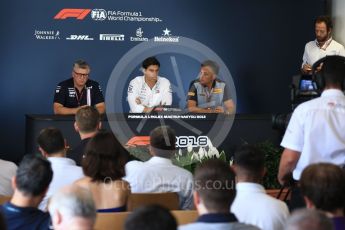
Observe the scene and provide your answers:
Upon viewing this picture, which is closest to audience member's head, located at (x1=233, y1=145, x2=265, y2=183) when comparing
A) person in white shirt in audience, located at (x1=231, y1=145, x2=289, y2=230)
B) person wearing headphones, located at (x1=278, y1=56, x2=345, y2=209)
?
person in white shirt in audience, located at (x1=231, y1=145, x2=289, y2=230)

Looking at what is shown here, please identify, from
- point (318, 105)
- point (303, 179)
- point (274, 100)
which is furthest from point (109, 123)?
point (303, 179)

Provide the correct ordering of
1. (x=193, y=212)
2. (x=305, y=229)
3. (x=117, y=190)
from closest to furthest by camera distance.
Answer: (x=305, y=229), (x=193, y=212), (x=117, y=190)

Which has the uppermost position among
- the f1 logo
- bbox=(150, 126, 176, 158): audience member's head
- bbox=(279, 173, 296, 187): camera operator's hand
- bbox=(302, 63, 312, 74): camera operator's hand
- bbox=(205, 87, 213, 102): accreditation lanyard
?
the f1 logo

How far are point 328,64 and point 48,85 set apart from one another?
5392 millimetres

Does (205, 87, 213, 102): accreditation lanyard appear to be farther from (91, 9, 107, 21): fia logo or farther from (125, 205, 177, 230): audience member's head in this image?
(125, 205, 177, 230): audience member's head

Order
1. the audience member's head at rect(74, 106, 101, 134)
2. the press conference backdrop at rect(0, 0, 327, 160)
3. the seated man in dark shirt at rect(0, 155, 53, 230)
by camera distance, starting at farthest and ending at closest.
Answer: the press conference backdrop at rect(0, 0, 327, 160)
the audience member's head at rect(74, 106, 101, 134)
the seated man in dark shirt at rect(0, 155, 53, 230)

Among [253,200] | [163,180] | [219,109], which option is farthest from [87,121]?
[219,109]

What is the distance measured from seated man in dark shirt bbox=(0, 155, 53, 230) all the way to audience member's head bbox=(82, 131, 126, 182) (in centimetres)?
71

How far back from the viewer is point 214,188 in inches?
102

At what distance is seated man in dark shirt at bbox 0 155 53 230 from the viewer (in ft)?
9.50

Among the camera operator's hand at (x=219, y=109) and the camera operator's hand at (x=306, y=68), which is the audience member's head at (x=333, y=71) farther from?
the camera operator's hand at (x=306, y=68)

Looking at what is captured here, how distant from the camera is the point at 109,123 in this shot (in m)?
7.10

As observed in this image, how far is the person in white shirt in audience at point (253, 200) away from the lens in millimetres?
3162

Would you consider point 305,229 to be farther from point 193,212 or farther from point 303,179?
point 193,212
